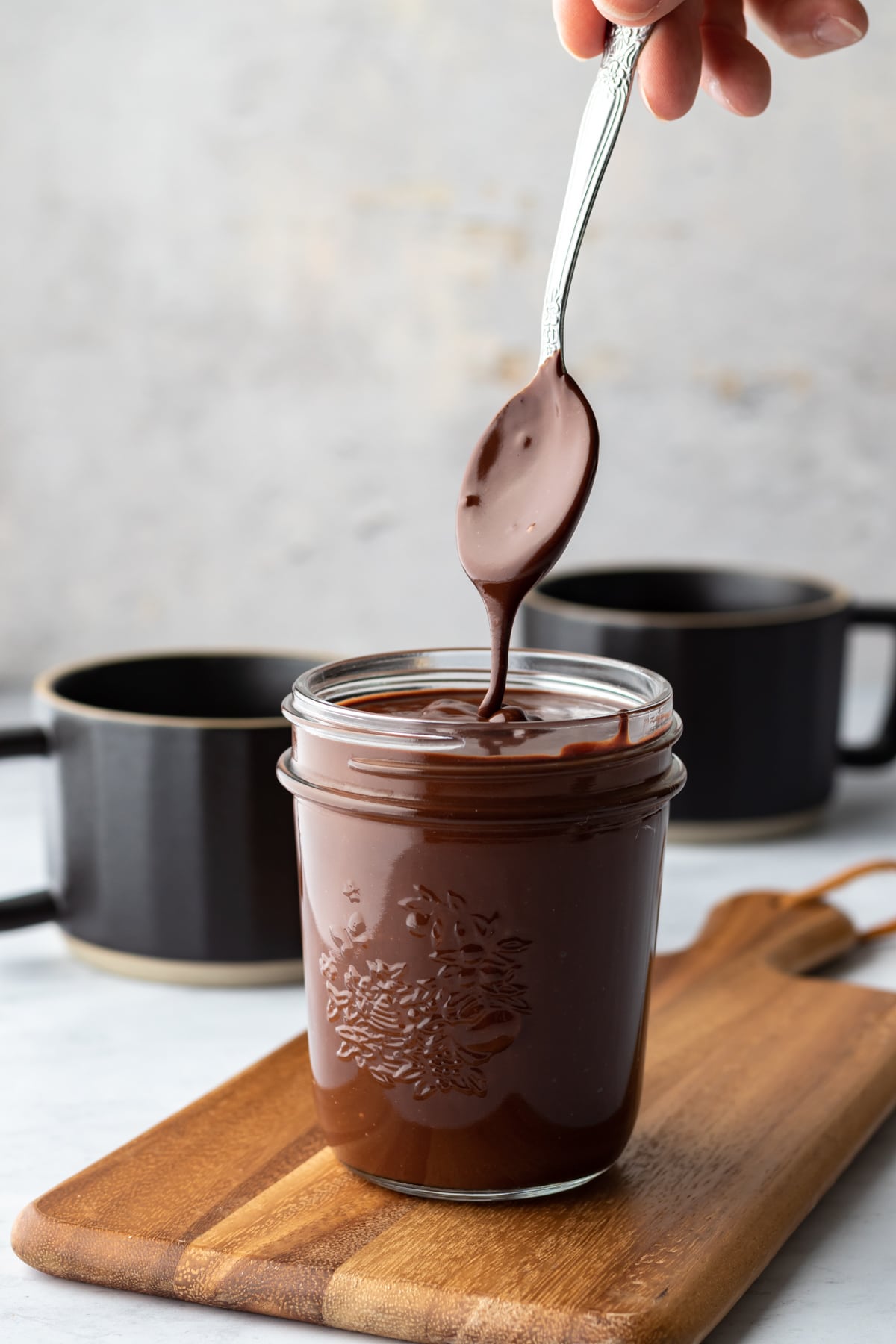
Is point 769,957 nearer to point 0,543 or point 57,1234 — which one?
point 57,1234

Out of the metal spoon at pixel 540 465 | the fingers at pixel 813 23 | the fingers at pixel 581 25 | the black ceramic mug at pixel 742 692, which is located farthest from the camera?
the black ceramic mug at pixel 742 692

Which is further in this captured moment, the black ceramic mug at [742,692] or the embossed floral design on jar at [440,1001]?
the black ceramic mug at [742,692]

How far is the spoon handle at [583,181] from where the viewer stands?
80 centimetres

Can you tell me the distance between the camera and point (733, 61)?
46.4 inches

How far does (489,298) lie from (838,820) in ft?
2.96

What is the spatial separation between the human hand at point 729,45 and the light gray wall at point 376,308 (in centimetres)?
84

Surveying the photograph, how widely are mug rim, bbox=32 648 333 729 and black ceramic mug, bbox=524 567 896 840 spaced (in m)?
0.30

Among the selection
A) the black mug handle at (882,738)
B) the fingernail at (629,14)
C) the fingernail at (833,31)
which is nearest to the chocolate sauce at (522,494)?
the fingernail at (629,14)

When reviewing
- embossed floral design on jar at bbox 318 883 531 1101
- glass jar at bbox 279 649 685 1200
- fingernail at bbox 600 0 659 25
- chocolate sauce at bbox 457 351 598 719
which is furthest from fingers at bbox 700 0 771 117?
embossed floral design on jar at bbox 318 883 531 1101

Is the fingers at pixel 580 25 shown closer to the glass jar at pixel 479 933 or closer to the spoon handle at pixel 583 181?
the spoon handle at pixel 583 181

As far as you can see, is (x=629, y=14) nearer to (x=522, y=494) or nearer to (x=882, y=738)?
(x=522, y=494)

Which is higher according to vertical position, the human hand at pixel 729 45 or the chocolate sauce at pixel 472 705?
the human hand at pixel 729 45

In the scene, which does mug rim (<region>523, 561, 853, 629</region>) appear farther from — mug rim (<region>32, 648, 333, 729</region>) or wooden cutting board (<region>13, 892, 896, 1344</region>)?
wooden cutting board (<region>13, 892, 896, 1344</region>)

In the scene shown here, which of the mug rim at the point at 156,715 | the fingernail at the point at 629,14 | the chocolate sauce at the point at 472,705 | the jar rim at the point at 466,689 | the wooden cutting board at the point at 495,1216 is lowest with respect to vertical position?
the wooden cutting board at the point at 495,1216
